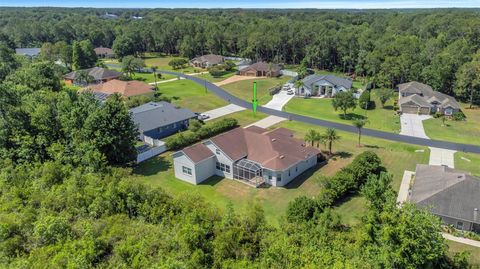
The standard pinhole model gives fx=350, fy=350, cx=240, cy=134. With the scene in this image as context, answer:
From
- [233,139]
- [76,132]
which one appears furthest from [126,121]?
[233,139]

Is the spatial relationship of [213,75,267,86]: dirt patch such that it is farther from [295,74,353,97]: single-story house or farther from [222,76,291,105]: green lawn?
[295,74,353,97]: single-story house

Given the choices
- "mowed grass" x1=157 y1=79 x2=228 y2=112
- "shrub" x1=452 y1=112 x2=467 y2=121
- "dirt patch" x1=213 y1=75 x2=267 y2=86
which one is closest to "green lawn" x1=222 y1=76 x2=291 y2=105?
"dirt patch" x1=213 y1=75 x2=267 y2=86

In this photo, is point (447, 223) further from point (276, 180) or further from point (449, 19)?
point (449, 19)

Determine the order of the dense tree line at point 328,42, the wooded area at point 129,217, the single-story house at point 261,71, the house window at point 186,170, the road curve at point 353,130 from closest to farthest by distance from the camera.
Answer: the wooded area at point 129,217 → the house window at point 186,170 → the road curve at point 353,130 → the dense tree line at point 328,42 → the single-story house at point 261,71

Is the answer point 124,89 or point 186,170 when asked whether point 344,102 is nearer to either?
point 186,170

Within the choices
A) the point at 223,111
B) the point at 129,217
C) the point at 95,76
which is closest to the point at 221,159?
the point at 129,217

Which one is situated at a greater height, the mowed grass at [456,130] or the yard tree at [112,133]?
the yard tree at [112,133]

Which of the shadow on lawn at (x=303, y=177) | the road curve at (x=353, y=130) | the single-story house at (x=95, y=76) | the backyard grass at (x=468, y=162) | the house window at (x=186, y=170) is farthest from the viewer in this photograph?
the single-story house at (x=95, y=76)

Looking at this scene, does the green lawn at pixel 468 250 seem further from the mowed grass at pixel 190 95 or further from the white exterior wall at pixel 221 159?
the mowed grass at pixel 190 95

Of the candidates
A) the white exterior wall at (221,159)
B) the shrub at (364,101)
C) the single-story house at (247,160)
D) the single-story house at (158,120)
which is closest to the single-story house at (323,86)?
the shrub at (364,101)
